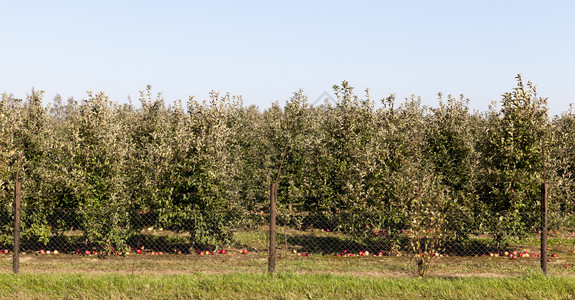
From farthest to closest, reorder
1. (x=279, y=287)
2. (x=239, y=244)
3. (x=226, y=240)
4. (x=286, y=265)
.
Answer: (x=239, y=244), (x=226, y=240), (x=286, y=265), (x=279, y=287)

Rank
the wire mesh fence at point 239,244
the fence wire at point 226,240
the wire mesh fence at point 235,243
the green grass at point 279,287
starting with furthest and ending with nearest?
1. the wire mesh fence at point 239,244
2. the fence wire at point 226,240
3. the wire mesh fence at point 235,243
4. the green grass at point 279,287

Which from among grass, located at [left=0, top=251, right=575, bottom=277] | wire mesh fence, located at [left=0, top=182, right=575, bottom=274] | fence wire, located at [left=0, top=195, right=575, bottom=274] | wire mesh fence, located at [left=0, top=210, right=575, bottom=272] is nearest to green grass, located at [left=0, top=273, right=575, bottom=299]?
grass, located at [left=0, top=251, right=575, bottom=277]

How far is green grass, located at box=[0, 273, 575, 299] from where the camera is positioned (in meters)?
8.91

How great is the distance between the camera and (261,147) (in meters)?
24.9

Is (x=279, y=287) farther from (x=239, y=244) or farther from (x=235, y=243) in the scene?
(x=239, y=244)

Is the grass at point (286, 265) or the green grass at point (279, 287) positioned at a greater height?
the green grass at point (279, 287)

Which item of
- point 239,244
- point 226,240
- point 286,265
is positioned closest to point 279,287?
point 286,265

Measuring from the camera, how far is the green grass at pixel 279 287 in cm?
891

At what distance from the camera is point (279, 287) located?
30.4 ft

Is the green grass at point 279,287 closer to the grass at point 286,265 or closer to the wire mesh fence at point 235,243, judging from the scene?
the grass at point 286,265

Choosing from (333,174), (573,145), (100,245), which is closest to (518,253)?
(333,174)

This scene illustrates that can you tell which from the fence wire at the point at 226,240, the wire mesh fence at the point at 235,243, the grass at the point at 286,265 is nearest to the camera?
the grass at the point at 286,265

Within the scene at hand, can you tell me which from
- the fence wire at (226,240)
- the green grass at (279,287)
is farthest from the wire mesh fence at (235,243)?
the green grass at (279,287)

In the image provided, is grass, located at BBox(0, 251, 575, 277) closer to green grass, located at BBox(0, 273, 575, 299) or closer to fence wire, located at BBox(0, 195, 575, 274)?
fence wire, located at BBox(0, 195, 575, 274)
